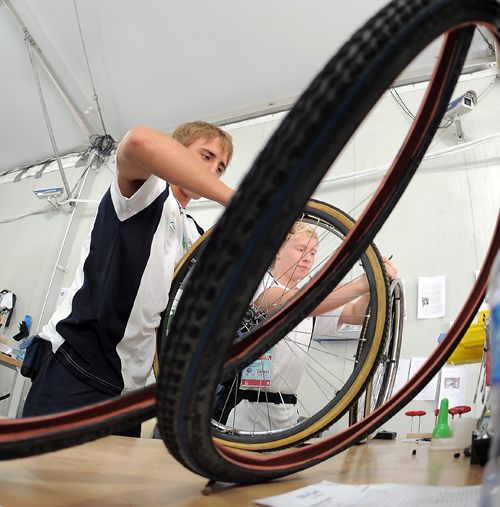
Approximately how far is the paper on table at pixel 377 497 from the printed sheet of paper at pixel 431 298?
2.04m

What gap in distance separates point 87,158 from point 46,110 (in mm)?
621

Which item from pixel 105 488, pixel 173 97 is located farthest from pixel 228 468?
pixel 173 97

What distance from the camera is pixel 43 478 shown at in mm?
396

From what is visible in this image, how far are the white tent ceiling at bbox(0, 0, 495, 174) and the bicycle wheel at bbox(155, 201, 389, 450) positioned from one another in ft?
5.16

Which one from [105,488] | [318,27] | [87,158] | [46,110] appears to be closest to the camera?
[105,488]

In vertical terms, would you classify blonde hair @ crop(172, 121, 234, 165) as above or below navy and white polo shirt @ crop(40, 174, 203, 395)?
above

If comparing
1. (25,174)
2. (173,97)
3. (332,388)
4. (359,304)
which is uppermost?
(173,97)

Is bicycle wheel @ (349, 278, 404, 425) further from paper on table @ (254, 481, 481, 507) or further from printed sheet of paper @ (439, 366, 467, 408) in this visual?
printed sheet of paper @ (439, 366, 467, 408)

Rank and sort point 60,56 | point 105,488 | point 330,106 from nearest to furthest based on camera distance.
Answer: point 330,106, point 105,488, point 60,56

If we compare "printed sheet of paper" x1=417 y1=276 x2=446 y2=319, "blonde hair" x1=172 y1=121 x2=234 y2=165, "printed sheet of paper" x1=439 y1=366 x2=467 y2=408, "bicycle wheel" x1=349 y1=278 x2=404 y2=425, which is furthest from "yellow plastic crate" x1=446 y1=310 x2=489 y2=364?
"printed sheet of paper" x1=417 y1=276 x2=446 y2=319

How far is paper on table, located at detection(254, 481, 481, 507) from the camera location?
1.06 feet

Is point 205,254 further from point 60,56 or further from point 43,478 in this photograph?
point 60,56

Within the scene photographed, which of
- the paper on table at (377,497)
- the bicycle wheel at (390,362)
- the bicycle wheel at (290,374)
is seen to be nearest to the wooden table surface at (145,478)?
the paper on table at (377,497)

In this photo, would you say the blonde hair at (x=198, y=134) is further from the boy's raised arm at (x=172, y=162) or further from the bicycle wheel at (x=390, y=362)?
the bicycle wheel at (x=390, y=362)
